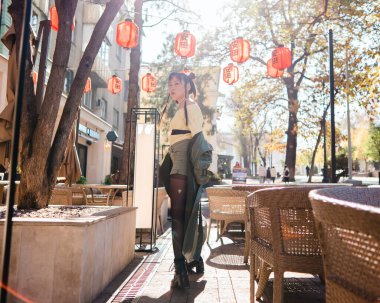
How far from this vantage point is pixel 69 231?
8.15ft

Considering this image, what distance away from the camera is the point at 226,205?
5.43m

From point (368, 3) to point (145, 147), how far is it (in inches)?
425

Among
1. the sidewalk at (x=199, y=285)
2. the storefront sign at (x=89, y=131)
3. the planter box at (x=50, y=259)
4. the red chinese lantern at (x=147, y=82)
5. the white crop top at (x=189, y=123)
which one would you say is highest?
the red chinese lantern at (x=147, y=82)

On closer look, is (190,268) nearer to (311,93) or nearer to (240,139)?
(311,93)

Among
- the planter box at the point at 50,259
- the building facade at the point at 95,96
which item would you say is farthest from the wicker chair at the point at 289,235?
the building facade at the point at 95,96

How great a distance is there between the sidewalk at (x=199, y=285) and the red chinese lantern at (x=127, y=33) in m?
5.61

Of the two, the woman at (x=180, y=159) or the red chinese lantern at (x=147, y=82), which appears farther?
the red chinese lantern at (x=147, y=82)

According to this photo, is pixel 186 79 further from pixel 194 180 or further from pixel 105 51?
pixel 105 51

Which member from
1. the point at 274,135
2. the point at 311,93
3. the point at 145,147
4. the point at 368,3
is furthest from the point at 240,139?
the point at 145,147

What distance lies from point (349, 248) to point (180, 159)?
2.27 metres

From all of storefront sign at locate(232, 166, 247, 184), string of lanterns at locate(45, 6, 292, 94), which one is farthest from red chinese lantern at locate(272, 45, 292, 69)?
storefront sign at locate(232, 166, 247, 184)

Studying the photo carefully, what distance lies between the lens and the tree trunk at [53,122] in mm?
3365

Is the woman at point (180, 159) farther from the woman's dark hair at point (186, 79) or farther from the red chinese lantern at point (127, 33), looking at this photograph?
the red chinese lantern at point (127, 33)

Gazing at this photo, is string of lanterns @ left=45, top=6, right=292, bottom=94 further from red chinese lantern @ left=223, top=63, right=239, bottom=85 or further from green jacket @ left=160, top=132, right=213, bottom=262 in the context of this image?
green jacket @ left=160, top=132, right=213, bottom=262
